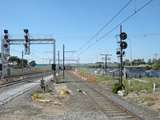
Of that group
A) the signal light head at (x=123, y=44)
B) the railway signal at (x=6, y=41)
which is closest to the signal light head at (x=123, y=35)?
the signal light head at (x=123, y=44)

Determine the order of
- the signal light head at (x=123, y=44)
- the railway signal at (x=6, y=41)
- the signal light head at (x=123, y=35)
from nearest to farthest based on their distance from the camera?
the signal light head at (x=123, y=35) < the signal light head at (x=123, y=44) < the railway signal at (x=6, y=41)

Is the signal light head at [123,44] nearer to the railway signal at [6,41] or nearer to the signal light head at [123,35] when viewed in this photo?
the signal light head at [123,35]

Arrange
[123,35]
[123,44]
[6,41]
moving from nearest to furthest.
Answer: [123,35] → [123,44] → [6,41]

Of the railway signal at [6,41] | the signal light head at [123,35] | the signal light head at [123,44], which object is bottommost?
the signal light head at [123,44]

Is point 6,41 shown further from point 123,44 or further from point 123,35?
point 123,35

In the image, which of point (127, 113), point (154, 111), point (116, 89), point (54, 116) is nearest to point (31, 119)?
point (54, 116)

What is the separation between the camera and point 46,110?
22.0 metres

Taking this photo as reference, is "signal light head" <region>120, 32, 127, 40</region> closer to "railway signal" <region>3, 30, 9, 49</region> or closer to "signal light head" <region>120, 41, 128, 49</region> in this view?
"signal light head" <region>120, 41, 128, 49</region>

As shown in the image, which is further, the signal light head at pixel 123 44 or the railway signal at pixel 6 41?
the railway signal at pixel 6 41

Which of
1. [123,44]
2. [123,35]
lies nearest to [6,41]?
[123,44]

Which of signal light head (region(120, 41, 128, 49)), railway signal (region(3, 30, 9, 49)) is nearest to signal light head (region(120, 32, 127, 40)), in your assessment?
signal light head (region(120, 41, 128, 49))

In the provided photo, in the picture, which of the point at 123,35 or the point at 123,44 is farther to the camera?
the point at 123,44

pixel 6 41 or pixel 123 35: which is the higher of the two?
pixel 6 41

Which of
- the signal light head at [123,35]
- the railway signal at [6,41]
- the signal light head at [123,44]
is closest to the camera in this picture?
the signal light head at [123,35]
